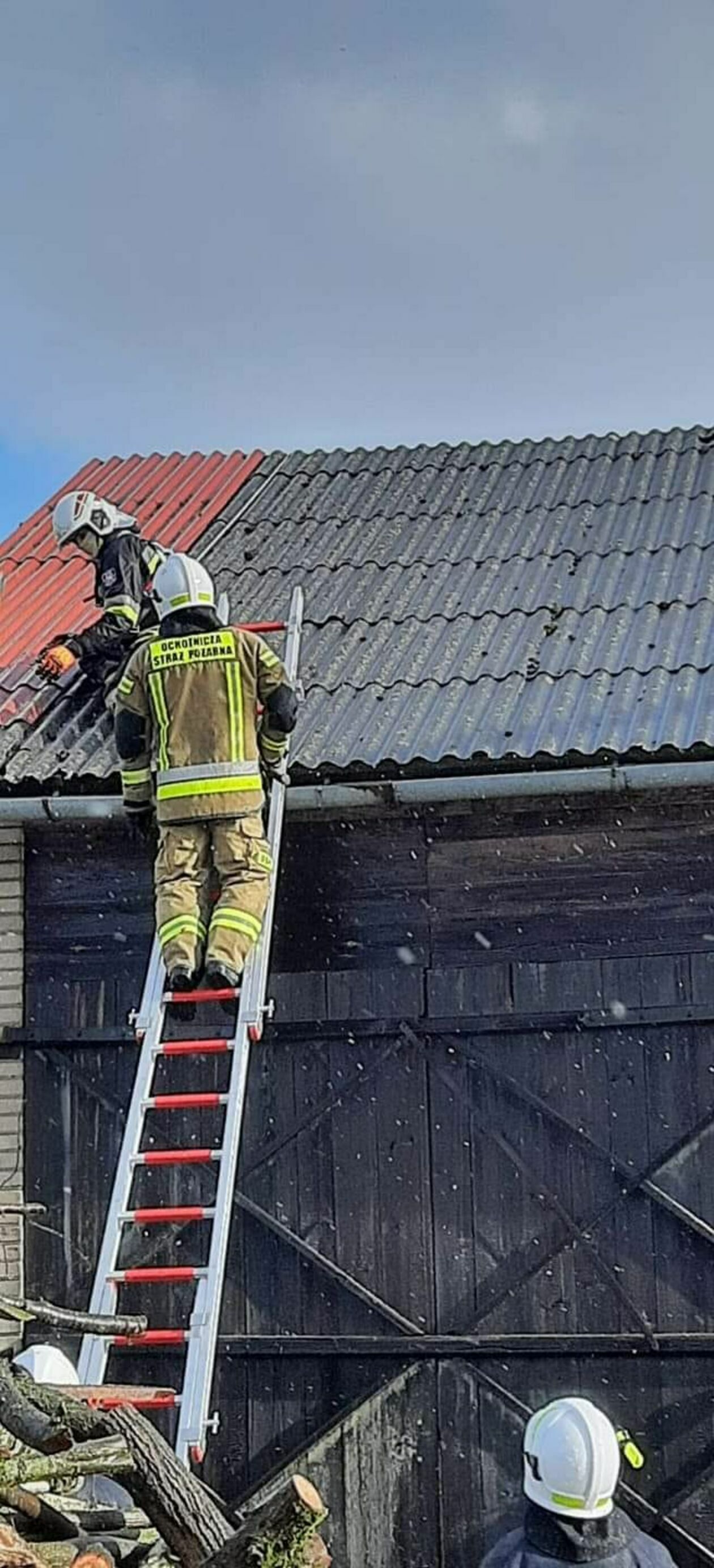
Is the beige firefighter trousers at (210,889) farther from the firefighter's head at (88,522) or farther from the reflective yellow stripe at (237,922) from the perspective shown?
the firefighter's head at (88,522)

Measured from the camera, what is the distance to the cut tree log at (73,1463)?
3211 millimetres

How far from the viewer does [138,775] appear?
7.02 metres

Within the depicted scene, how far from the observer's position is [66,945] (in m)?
8.04

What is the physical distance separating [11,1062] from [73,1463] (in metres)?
4.72

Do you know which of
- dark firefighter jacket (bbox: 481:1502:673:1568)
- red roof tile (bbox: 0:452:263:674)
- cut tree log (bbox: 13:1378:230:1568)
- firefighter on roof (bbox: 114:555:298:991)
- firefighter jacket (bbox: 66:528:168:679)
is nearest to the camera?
cut tree log (bbox: 13:1378:230:1568)

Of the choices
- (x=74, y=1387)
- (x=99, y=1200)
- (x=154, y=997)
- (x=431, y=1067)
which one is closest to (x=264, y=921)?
(x=154, y=997)

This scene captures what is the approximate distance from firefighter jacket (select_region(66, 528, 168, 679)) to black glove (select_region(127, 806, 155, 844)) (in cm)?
110

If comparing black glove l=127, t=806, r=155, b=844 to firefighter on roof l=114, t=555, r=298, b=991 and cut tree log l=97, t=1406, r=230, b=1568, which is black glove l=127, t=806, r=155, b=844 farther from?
cut tree log l=97, t=1406, r=230, b=1568

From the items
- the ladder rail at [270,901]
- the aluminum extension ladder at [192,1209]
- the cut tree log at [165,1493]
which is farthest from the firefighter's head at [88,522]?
the cut tree log at [165,1493]

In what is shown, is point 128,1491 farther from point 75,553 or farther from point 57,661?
point 75,553

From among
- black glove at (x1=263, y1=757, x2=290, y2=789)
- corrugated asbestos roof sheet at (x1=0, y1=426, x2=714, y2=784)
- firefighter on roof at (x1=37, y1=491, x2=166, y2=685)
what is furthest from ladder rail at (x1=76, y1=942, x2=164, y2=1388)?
firefighter on roof at (x1=37, y1=491, x2=166, y2=685)

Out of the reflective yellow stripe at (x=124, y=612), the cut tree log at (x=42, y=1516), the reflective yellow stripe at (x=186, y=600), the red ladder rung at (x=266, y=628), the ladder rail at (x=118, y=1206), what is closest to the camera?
the cut tree log at (x=42, y=1516)

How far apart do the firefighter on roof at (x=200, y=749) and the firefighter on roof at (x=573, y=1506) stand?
6.37ft

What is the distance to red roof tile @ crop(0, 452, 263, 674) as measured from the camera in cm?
935
